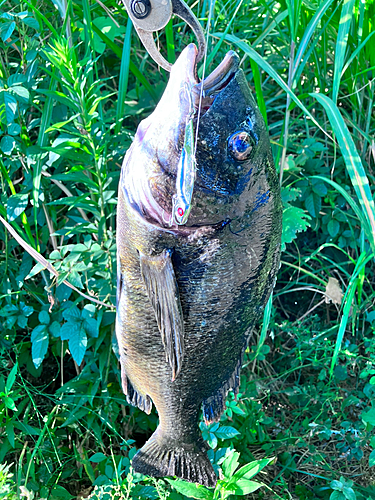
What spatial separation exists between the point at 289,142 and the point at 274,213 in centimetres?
149

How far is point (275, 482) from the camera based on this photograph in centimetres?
271

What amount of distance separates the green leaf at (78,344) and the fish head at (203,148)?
1.03 m

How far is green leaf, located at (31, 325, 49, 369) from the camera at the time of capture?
7.29ft

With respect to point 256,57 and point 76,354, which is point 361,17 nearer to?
point 256,57

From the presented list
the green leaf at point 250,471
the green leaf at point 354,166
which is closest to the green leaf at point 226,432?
the green leaf at point 250,471

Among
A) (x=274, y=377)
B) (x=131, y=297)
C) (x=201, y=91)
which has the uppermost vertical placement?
(x=201, y=91)

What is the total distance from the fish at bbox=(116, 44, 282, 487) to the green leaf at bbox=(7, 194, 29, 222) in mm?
877

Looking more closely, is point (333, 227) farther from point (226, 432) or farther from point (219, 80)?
point (219, 80)

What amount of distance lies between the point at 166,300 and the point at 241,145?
0.46m

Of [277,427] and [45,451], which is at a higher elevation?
[45,451]

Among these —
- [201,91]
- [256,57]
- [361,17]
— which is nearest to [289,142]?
[361,17]

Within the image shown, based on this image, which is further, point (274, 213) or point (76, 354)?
point (76, 354)

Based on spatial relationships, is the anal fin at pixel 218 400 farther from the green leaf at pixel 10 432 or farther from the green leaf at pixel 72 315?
the green leaf at pixel 10 432

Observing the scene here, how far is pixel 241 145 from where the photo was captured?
122 cm
